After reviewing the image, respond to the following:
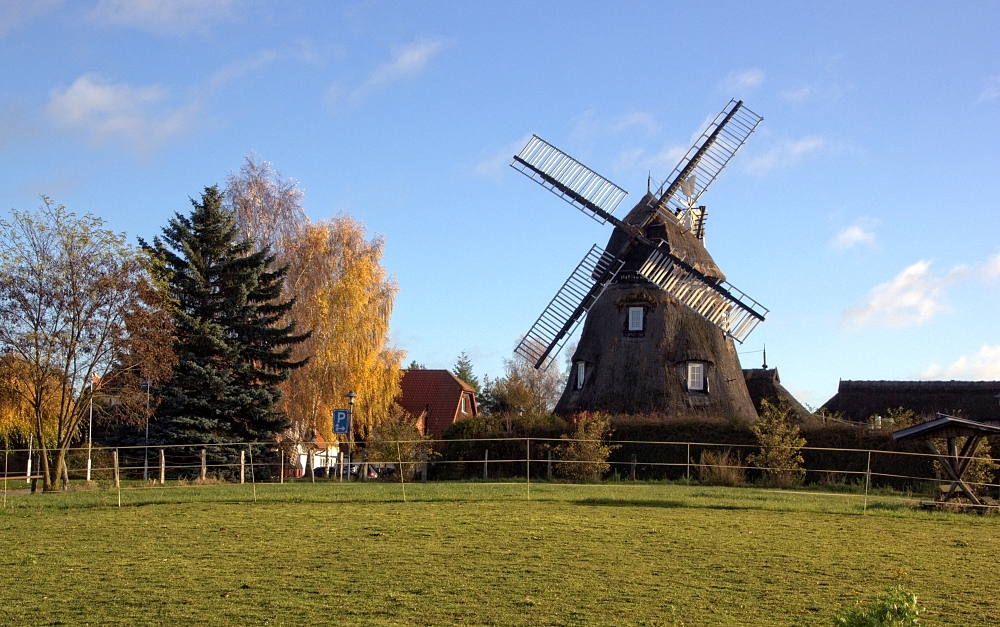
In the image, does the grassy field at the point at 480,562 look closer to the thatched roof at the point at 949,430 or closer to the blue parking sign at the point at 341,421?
the thatched roof at the point at 949,430

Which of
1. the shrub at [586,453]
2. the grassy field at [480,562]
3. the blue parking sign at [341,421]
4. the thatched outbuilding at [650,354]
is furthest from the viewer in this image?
the thatched outbuilding at [650,354]

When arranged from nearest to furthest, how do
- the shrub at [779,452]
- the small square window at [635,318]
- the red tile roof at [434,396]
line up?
the shrub at [779,452] < the small square window at [635,318] < the red tile roof at [434,396]

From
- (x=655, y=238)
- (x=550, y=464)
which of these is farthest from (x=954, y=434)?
(x=655, y=238)

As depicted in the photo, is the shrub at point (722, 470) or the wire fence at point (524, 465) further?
the wire fence at point (524, 465)

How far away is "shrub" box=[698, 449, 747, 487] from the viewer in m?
30.0

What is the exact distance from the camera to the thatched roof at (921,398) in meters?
49.3

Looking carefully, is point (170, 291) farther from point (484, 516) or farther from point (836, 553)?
point (836, 553)

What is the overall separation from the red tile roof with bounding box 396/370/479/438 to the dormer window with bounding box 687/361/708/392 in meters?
26.5

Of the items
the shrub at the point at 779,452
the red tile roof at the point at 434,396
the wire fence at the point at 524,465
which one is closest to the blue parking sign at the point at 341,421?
the wire fence at the point at 524,465

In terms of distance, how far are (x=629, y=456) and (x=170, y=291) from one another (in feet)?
57.9

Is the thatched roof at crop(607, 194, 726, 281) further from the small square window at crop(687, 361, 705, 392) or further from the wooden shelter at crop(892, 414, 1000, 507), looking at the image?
the wooden shelter at crop(892, 414, 1000, 507)

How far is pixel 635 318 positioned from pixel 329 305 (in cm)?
1331

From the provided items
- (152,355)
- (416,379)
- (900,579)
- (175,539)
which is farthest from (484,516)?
(416,379)

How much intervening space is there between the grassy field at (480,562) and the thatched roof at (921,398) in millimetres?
32356
